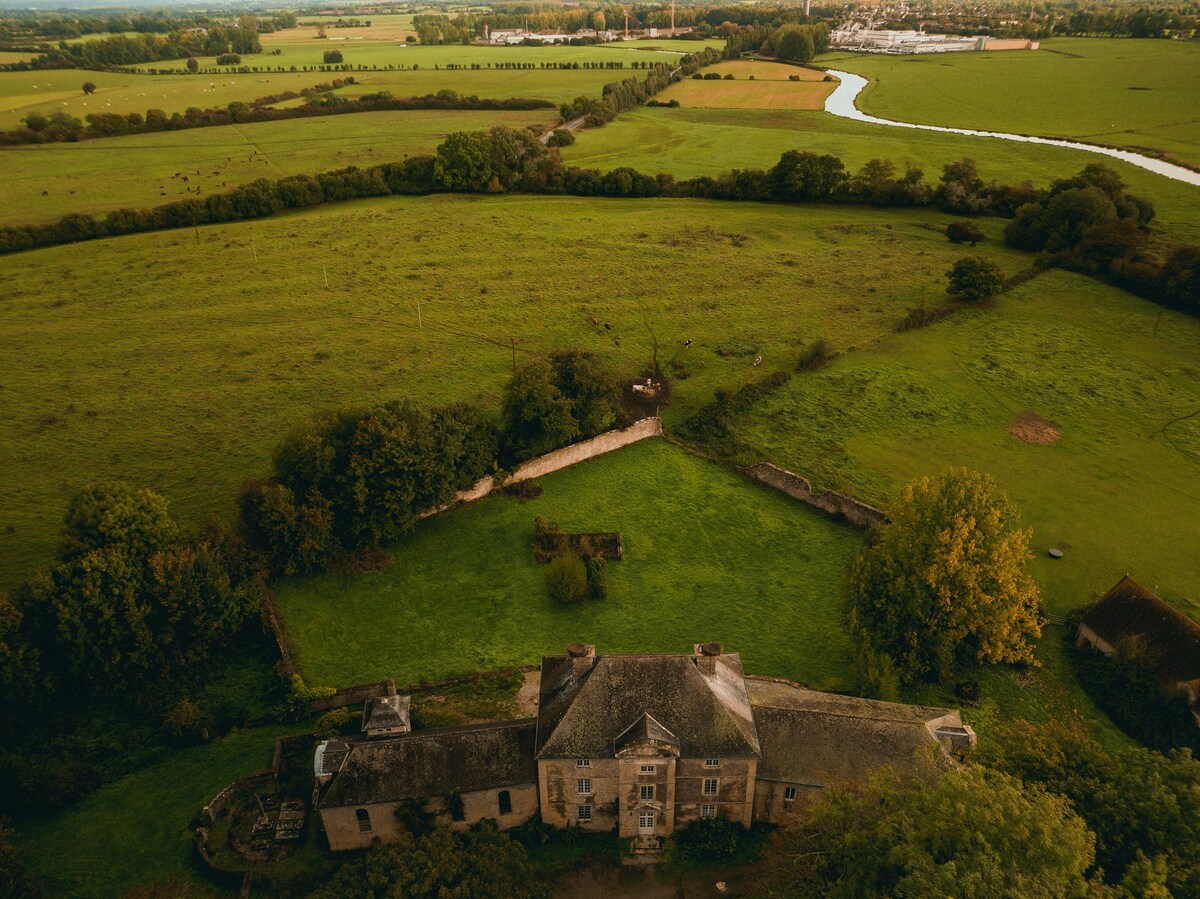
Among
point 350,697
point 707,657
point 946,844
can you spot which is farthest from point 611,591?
point 946,844

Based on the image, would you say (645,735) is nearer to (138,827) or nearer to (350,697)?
(350,697)

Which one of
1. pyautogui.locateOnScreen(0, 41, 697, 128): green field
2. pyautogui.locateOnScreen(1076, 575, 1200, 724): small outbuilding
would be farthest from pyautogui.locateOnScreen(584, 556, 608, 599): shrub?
pyautogui.locateOnScreen(0, 41, 697, 128): green field

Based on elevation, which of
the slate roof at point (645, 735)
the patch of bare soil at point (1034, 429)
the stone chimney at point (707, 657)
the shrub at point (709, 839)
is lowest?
the shrub at point (709, 839)

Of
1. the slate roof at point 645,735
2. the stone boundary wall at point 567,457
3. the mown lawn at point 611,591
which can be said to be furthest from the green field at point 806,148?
the slate roof at point 645,735

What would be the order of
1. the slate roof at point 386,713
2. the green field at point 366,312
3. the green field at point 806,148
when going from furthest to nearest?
the green field at point 806,148, the green field at point 366,312, the slate roof at point 386,713

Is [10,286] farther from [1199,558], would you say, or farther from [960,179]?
[960,179]

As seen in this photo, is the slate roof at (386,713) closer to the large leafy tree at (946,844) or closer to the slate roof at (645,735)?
the slate roof at (645,735)
